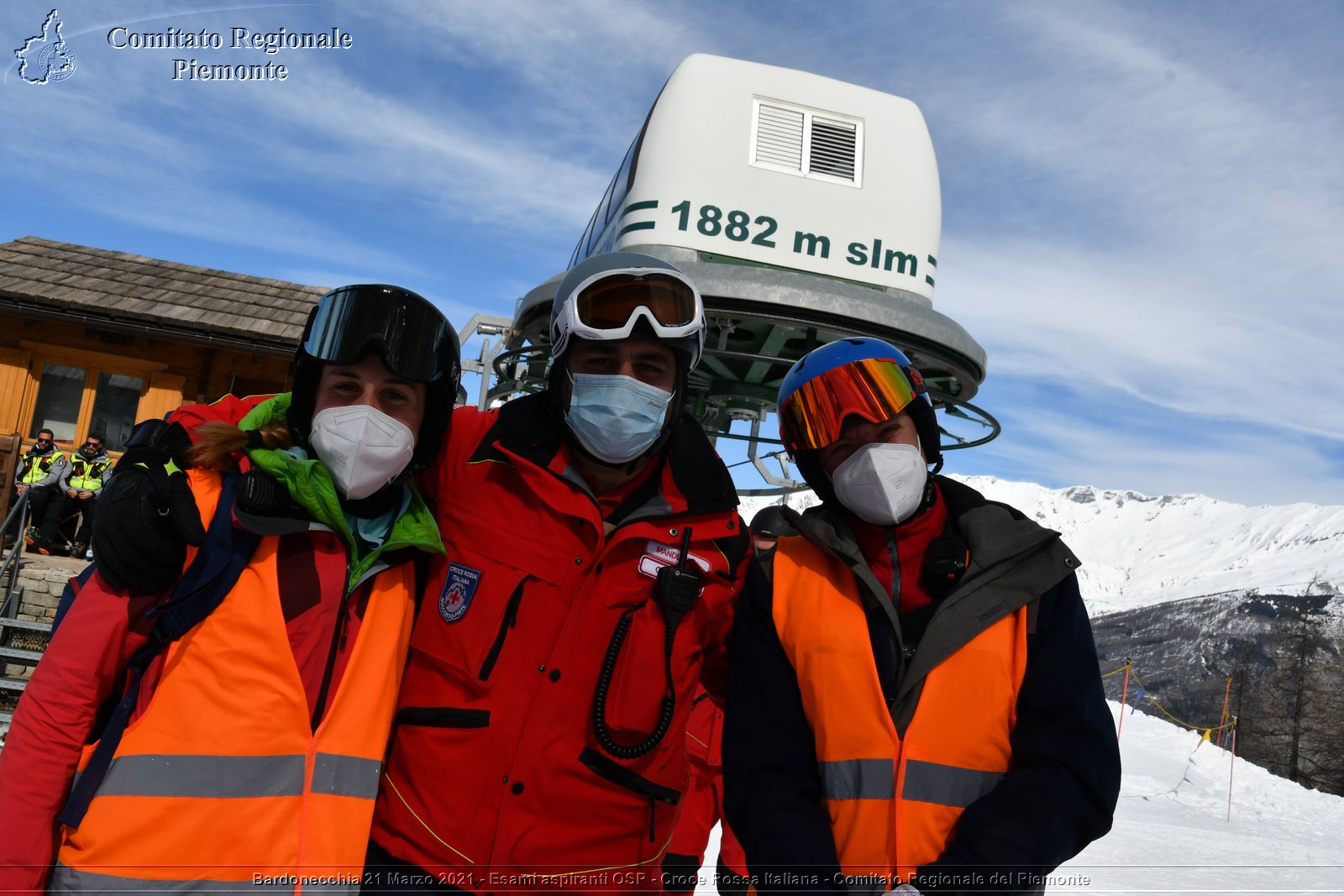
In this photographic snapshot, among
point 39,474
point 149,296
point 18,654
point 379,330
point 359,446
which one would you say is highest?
point 149,296

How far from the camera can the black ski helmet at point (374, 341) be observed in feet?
7.41

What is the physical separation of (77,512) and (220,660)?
1165 cm

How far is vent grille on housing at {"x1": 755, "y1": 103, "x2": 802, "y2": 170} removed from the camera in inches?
306

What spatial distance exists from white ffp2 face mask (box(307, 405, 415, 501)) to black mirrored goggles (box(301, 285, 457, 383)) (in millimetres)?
141

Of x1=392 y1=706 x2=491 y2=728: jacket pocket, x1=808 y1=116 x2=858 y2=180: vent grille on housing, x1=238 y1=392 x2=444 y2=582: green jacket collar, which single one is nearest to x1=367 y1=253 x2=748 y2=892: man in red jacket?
x1=392 y1=706 x2=491 y2=728: jacket pocket

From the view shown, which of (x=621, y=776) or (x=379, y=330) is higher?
(x=379, y=330)

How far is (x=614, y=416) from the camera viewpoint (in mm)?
2406

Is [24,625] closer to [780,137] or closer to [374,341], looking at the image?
[780,137]

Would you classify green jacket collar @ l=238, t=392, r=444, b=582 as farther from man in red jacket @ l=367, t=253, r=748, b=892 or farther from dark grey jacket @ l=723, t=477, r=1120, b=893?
dark grey jacket @ l=723, t=477, r=1120, b=893

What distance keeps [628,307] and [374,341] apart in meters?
0.69

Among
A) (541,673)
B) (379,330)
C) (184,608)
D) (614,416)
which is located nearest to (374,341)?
(379,330)

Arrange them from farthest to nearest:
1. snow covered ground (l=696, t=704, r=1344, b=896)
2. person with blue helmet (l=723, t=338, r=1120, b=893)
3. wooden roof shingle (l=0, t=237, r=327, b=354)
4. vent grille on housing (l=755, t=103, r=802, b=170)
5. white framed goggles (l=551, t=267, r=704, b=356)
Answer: wooden roof shingle (l=0, t=237, r=327, b=354) → vent grille on housing (l=755, t=103, r=802, b=170) → snow covered ground (l=696, t=704, r=1344, b=896) → white framed goggles (l=551, t=267, r=704, b=356) → person with blue helmet (l=723, t=338, r=1120, b=893)

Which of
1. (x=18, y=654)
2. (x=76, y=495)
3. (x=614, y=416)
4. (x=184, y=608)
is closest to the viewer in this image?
(x=184, y=608)

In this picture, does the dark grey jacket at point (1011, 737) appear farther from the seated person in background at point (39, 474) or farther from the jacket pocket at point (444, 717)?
the seated person in background at point (39, 474)
